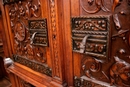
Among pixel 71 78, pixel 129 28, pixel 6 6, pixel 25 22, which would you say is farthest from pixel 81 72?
pixel 6 6

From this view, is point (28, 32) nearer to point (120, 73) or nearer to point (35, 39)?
point (35, 39)

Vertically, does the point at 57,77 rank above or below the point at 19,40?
below

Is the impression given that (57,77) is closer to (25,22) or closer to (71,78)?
(71,78)

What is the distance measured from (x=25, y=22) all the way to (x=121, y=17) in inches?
22.7

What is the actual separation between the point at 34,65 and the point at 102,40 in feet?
1.63

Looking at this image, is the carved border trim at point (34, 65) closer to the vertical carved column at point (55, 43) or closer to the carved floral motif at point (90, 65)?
the vertical carved column at point (55, 43)

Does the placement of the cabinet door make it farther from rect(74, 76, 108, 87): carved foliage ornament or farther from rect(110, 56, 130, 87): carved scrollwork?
rect(110, 56, 130, 87): carved scrollwork

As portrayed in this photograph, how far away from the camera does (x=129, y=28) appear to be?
356mm

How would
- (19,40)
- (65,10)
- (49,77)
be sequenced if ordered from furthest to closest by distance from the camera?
(19,40) < (49,77) < (65,10)

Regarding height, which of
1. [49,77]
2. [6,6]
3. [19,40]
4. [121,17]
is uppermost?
[6,6]

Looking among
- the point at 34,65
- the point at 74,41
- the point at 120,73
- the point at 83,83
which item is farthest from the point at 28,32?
the point at 120,73

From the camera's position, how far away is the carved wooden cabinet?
0.38 metres

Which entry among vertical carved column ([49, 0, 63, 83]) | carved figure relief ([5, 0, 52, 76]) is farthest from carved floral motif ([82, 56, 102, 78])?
carved figure relief ([5, 0, 52, 76])

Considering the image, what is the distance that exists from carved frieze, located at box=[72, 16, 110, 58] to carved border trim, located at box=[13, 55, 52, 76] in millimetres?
286
